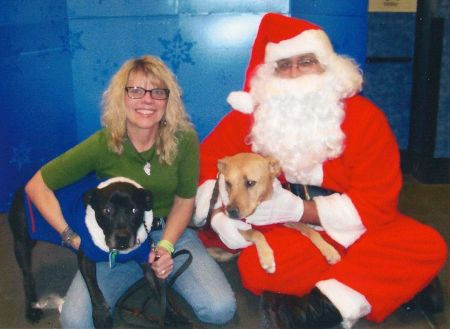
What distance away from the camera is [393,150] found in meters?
2.20

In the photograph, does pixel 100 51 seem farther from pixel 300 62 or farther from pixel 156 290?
pixel 156 290

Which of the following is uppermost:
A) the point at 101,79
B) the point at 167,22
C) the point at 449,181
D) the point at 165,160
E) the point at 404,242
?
the point at 167,22

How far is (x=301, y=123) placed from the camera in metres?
2.33

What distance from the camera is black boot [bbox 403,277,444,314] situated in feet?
7.17

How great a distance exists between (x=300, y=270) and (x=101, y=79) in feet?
6.26

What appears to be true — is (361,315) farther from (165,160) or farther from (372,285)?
(165,160)

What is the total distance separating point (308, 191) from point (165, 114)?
2.61ft

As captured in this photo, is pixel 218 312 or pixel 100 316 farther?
pixel 218 312

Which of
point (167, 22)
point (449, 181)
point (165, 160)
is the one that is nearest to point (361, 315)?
point (165, 160)

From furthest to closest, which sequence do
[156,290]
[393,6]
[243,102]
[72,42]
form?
[393,6] → [72,42] → [243,102] → [156,290]

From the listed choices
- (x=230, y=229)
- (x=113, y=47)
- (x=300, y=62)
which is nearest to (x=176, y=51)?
(x=113, y=47)

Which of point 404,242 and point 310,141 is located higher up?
point 310,141

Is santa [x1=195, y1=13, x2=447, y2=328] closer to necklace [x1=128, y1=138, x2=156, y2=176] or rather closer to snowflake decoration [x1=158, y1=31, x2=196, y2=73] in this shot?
necklace [x1=128, y1=138, x2=156, y2=176]

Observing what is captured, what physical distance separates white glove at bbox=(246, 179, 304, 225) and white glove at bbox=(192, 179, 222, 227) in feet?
0.84
